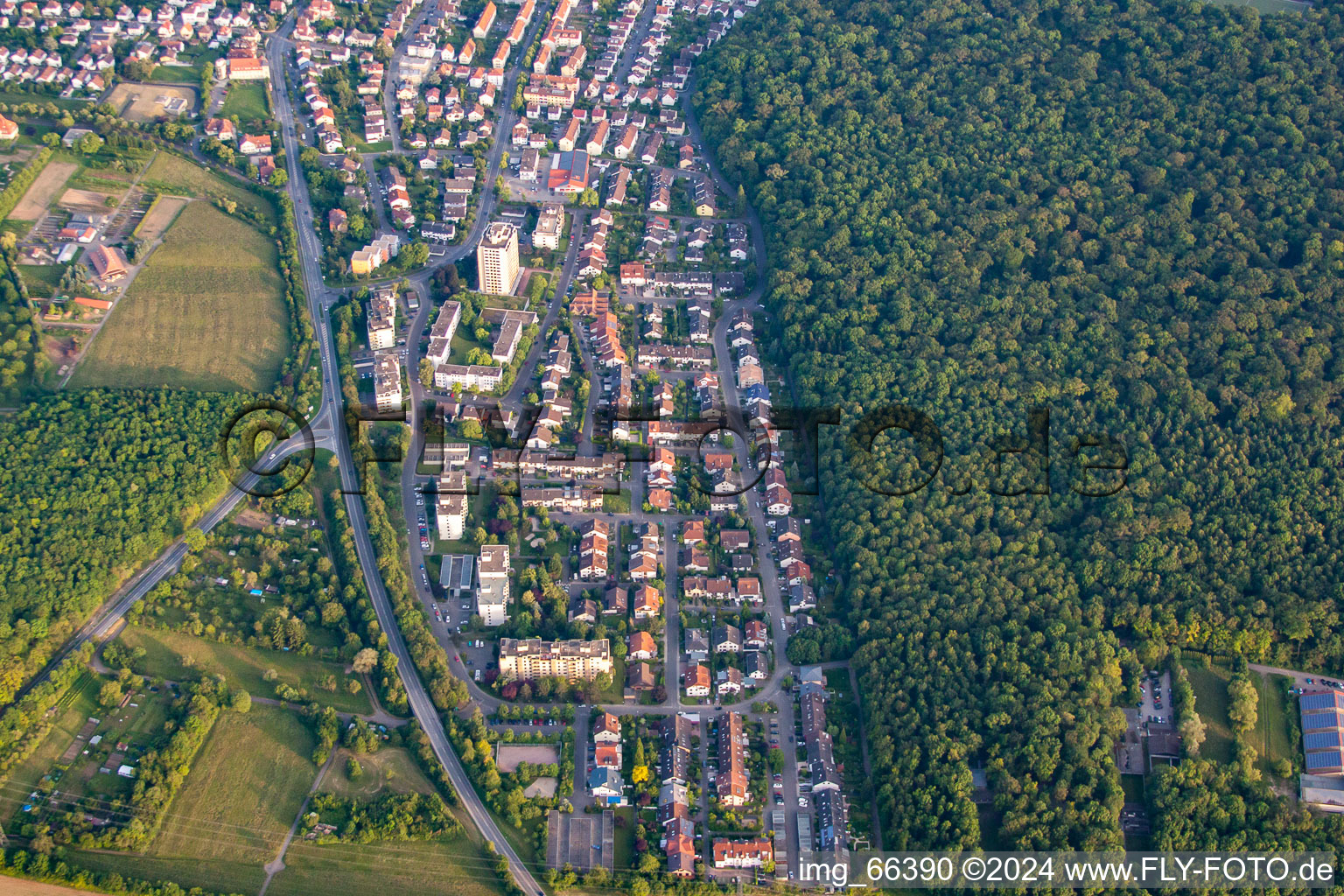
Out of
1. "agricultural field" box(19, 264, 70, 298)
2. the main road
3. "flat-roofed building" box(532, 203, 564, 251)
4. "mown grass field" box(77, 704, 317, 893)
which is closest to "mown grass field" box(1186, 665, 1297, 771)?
the main road

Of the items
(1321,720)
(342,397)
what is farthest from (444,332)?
(1321,720)

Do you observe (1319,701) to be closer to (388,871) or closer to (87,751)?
(388,871)

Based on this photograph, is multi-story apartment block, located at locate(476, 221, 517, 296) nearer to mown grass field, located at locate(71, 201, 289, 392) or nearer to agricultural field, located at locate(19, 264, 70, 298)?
mown grass field, located at locate(71, 201, 289, 392)

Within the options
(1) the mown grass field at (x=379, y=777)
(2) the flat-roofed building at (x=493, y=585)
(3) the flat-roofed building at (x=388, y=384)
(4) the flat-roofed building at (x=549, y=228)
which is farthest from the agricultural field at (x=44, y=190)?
(1) the mown grass field at (x=379, y=777)

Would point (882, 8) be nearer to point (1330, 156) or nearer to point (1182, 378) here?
point (1330, 156)

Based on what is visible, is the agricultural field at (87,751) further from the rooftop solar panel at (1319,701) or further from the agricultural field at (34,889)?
the rooftop solar panel at (1319,701)

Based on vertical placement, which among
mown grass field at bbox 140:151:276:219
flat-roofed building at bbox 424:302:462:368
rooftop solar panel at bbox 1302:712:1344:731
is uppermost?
mown grass field at bbox 140:151:276:219

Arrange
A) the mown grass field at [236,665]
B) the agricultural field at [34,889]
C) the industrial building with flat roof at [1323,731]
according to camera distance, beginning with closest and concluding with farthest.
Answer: the agricultural field at [34,889]
the industrial building with flat roof at [1323,731]
the mown grass field at [236,665]
